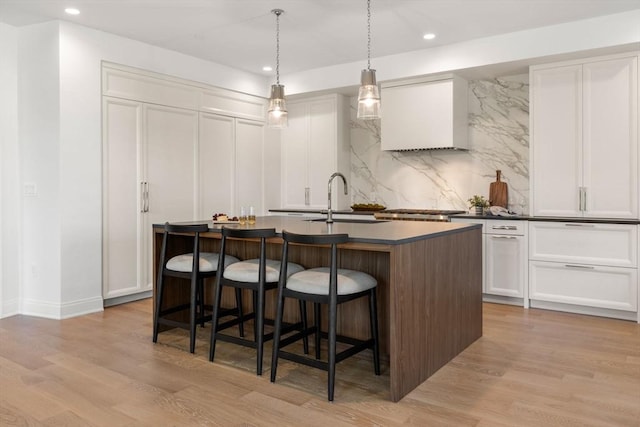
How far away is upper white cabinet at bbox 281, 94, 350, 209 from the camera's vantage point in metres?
6.41

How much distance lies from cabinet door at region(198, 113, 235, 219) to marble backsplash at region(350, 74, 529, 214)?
1702 millimetres

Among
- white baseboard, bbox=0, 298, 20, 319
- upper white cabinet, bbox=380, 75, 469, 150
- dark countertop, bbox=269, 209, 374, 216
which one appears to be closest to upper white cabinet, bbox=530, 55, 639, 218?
upper white cabinet, bbox=380, 75, 469, 150

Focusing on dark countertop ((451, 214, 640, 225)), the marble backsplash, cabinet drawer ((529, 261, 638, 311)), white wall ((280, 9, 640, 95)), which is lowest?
cabinet drawer ((529, 261, 638, 311))

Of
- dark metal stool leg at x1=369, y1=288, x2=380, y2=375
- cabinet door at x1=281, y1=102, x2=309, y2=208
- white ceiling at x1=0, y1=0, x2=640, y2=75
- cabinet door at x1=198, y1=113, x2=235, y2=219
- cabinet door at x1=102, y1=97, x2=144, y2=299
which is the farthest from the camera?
cabinet door at x1=281, y1=102, x2=309, y2=208

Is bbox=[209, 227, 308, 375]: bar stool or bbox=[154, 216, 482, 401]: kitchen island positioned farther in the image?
bbox=[209, 227, 308, 375]: bar stool

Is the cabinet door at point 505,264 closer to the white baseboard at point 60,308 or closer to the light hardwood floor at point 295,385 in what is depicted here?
the light hardwood floor at point 295,385

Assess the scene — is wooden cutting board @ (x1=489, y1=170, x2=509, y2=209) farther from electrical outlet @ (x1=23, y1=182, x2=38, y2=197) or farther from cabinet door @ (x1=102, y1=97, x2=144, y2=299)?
electrical outlet @ (x1=23, y1=182, x2=38, y2=197)

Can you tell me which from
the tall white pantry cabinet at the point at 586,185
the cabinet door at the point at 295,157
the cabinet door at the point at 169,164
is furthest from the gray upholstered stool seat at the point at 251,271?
the cabinet door at the point at 295,157

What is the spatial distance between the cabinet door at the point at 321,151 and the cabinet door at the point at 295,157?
3.9 inches

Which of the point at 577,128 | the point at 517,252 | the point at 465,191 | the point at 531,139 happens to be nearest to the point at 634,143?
the point at 577,128

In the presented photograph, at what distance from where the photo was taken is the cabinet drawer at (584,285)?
167 inches

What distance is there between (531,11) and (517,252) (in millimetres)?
2180

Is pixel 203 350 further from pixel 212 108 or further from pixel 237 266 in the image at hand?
pixel 212 108

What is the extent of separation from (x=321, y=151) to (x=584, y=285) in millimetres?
3480
